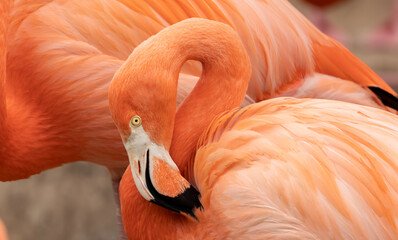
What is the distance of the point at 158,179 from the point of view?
2.90m

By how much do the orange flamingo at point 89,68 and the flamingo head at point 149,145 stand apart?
58 cm

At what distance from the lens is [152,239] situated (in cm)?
300

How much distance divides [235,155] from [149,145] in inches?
9.1

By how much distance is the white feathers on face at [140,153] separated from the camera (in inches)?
115

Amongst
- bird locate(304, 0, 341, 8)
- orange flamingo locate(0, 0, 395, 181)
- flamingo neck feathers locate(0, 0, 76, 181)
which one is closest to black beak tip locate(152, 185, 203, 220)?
orange flamingo locate(0, 0, 395, 181)

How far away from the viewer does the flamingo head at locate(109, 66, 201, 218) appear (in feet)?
9.52

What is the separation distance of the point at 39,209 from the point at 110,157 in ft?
6.78

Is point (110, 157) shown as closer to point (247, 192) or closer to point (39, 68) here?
point (39, 68)

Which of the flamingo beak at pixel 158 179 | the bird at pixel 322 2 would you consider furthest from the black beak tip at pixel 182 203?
the bird at pixel 322 2

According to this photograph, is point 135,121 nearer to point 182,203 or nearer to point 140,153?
point 140,153

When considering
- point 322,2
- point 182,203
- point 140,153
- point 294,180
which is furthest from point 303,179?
point 322,2

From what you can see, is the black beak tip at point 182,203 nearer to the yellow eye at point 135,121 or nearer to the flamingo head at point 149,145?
the flamingo head at point 149,145

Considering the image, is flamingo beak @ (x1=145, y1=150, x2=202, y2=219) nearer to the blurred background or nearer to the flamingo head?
the flamingo head

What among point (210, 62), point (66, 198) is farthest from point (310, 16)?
point (210, 62)
